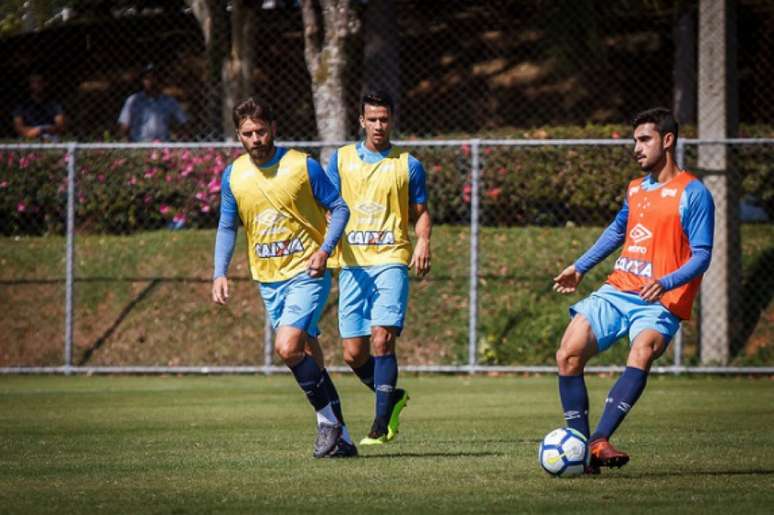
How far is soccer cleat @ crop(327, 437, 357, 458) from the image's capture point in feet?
28.5

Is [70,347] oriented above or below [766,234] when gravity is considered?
below

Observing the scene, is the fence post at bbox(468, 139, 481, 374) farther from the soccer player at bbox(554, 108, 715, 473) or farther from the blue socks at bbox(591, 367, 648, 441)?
the blue socks at bbox(591, 367, 648, 441)

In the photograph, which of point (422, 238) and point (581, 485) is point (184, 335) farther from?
point (581, 485)

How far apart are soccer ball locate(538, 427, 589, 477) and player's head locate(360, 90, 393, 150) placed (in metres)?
3.04

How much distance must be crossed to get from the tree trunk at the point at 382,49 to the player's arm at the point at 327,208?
13.5 metres

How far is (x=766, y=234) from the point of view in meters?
17.9

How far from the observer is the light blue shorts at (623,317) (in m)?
7.84

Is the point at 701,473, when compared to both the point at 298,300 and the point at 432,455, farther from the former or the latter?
the point at 298,300

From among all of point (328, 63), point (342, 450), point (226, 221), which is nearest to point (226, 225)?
point (226, 221)

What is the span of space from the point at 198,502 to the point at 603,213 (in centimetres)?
1222

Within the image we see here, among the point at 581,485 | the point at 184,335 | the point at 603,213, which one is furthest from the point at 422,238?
the point at 603,213

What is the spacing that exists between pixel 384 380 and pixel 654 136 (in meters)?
2.76

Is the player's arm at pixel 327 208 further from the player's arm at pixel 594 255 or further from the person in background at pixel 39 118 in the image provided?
the person in background at pixel 39 118

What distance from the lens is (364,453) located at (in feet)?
29.6
